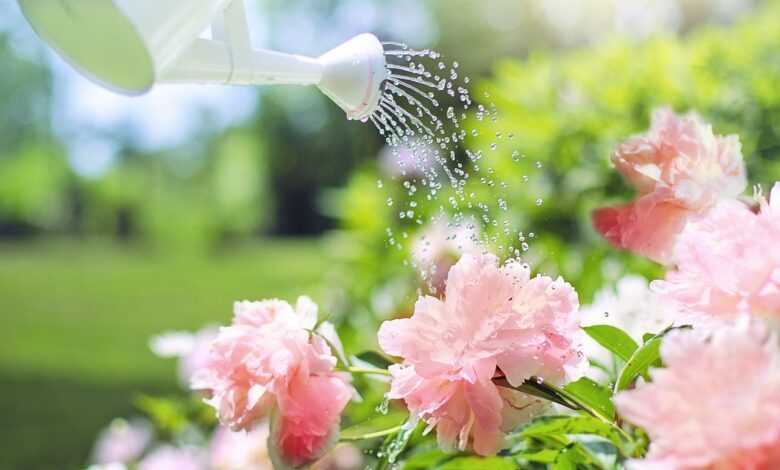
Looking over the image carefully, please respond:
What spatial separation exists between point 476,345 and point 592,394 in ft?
0.43

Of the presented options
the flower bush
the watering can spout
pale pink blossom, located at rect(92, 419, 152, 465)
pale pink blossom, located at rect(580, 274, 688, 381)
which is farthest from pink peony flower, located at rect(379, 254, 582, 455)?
pale pink blossom, located at rect(92, 419, 152, 465)

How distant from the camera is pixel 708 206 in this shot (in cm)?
67

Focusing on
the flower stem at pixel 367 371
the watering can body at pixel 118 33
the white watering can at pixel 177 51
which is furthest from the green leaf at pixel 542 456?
the watering can body at pixel 118 33

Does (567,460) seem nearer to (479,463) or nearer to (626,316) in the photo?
(479,463)

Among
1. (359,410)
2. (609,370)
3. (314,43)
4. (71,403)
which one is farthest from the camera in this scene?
(314,43)

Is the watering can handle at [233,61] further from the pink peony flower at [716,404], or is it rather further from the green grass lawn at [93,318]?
the green grass lawn at [93,318]

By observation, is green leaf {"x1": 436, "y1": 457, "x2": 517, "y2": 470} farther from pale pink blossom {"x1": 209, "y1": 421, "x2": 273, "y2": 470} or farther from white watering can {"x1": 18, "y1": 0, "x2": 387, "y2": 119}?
pale pink blossom {"x1": 209, "y1": 421, "x2": 273, "y2": 470}

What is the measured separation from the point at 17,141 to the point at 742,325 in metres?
16.5

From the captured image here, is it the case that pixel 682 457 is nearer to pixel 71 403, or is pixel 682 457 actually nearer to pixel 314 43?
pixel 71 403

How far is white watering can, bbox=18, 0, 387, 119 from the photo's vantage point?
46cm

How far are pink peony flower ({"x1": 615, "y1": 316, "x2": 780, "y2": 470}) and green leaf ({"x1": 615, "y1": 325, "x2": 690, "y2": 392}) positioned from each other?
0.16 meters

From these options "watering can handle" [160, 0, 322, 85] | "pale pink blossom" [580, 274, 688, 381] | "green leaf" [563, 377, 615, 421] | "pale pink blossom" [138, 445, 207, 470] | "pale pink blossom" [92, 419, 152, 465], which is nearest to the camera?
"watering can handle" [160, 0, 322, 85]

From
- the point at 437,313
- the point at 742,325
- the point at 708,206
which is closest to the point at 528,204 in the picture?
the point at 708,206

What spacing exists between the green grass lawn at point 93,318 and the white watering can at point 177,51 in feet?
4.53
